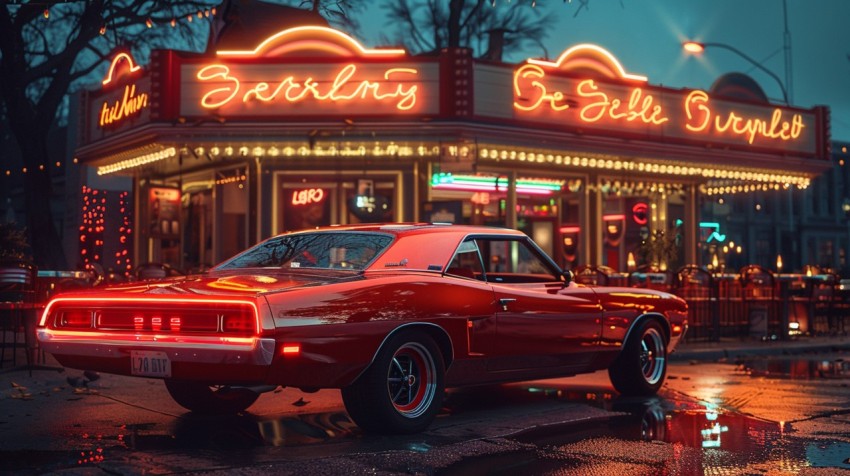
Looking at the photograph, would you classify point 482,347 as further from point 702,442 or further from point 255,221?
point 255,221

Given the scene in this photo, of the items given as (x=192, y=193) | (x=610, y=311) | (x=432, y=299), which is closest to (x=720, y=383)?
(x=610, y=311)

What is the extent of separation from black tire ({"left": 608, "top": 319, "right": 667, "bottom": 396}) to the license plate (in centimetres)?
444

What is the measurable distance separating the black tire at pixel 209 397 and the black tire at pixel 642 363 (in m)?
3.31

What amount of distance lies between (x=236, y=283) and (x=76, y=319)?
1.09m

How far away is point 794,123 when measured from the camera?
22797mm

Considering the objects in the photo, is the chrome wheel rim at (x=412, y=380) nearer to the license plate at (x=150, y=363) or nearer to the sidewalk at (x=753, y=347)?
the license plate at (x=150, y=363)

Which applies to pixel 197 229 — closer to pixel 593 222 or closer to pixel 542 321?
pixel 593 222

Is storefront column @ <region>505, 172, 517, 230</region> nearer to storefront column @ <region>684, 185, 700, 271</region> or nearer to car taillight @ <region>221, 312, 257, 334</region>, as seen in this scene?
storefront column @ <region>684, 185, 700, 271</region>

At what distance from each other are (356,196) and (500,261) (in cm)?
353

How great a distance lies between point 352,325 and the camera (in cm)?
642

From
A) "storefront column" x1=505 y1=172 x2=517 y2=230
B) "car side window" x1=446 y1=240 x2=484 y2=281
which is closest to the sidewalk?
"storefront column" x1=505 y1=172 x2=517 y2=230

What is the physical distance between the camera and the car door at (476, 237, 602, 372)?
25.4 feet

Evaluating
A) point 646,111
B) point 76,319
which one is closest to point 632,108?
point 646,111

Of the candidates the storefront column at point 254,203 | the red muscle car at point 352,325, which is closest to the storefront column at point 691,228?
the storefront column at point 254,203
